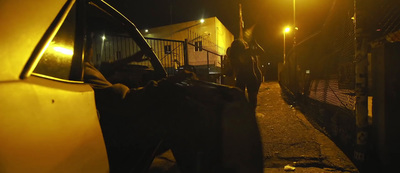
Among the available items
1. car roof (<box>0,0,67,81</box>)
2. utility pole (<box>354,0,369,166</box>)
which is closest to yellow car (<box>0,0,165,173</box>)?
car roof (<box>0,0,67,81</box>)

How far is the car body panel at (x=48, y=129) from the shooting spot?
0.79m

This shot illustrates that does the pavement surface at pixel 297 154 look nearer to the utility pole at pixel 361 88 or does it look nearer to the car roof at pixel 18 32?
the utility pole at pixel 361 88

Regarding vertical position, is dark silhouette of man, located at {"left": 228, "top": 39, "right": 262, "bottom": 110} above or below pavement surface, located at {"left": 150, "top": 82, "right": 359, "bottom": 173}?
above

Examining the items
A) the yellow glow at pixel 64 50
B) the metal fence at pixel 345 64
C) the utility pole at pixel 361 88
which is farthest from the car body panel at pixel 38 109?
the utility pole at pixel 361 88

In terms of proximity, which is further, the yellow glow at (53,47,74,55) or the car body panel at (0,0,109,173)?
the yellow glow at (53,47,74,55)

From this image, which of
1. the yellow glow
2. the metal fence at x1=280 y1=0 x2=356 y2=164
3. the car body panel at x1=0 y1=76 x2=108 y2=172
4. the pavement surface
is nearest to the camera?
the car body panel at x1=0 y1=76 x2=108 y2=172

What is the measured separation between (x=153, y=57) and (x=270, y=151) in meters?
2.32

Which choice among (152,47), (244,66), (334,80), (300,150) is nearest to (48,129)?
(300,150)

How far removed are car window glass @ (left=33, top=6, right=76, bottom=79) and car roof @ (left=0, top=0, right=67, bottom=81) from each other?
8 cm

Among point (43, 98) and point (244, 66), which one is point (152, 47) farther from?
point (43, 98)

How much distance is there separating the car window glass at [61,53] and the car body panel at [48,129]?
0.08m

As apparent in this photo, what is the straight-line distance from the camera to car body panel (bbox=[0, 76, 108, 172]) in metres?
0.79

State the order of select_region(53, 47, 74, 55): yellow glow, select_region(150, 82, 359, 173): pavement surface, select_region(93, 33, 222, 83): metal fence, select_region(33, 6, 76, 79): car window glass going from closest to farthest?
select_region(33, 6, 76, 79): car window glass → select_region(53, 47, 74, 55): yellow glow → select_region(150, 82, 359, 173): pavement surface → select_region(93, 33, 222, 83): metal fence

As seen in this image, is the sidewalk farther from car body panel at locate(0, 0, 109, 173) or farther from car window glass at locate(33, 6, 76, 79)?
car window glass at locate(33, 6, 76, 79)
